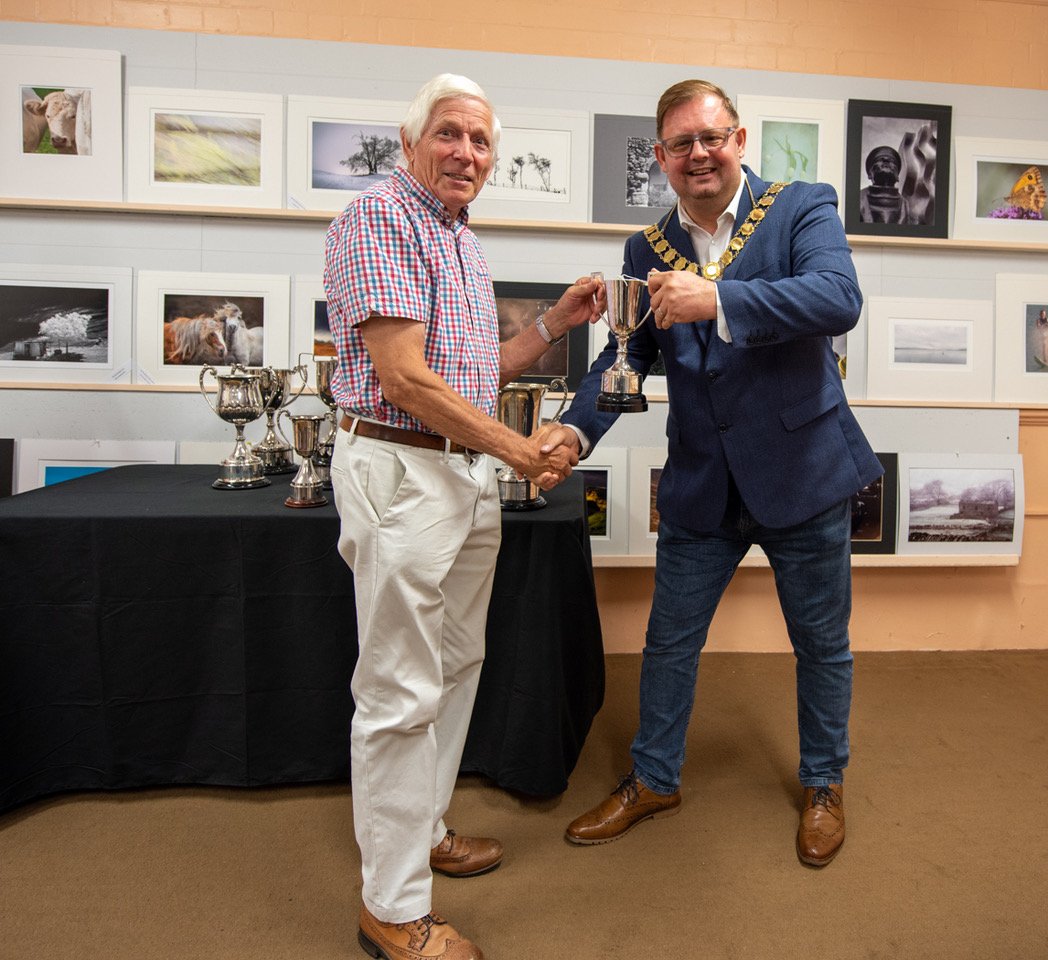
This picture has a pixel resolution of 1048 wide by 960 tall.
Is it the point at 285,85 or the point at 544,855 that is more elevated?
the point at 285,85

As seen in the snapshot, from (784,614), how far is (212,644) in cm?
167

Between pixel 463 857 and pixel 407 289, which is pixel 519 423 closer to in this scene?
pixel 407 289

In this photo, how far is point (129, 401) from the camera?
11.1 feet

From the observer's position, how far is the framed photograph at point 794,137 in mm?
3461

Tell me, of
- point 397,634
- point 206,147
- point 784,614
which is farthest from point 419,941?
point 206,147

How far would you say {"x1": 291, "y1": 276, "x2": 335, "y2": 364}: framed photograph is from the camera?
134 inches

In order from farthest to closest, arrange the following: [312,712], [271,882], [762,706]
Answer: [762,706], [312,712], [271,882]

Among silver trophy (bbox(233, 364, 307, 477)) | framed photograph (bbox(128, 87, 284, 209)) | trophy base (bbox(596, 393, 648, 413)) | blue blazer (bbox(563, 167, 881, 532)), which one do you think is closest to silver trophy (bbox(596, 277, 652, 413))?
trophy base (bbox(596, 393, 648, 413))

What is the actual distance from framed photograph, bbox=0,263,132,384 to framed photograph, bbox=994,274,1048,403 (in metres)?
3.97

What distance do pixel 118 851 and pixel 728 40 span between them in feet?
12.6

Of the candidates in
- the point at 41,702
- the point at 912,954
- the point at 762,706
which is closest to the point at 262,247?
the point at 41,702

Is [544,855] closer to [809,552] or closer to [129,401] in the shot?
[809,552]

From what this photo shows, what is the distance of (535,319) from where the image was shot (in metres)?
3.47

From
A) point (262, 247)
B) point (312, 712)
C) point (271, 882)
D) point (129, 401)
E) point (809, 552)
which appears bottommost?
point (271, 882)
